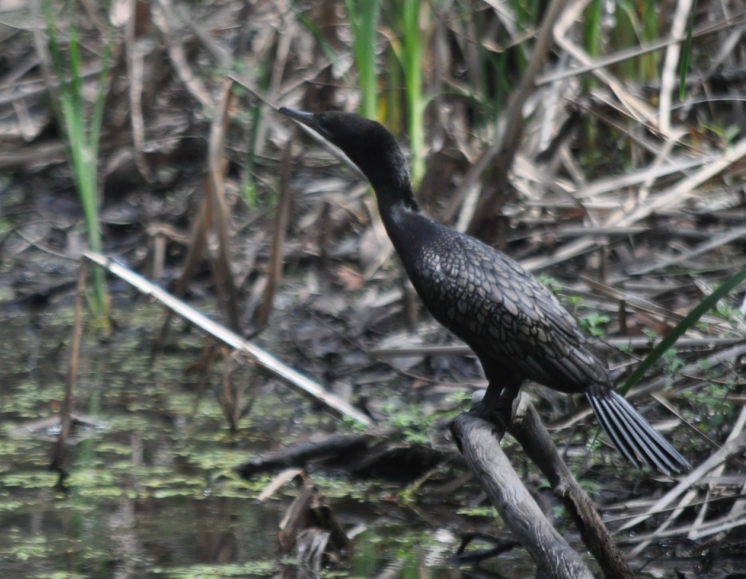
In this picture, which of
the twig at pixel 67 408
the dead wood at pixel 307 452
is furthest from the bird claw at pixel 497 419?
the twig at pixel 67 408

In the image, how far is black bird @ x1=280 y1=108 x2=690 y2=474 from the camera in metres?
2.69

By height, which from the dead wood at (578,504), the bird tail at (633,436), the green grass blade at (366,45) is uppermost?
the green grass blade at (366,45)

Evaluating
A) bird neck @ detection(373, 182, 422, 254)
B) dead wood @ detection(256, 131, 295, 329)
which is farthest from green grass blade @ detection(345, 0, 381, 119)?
bird neck @ detection(373, 182, 422, 254)

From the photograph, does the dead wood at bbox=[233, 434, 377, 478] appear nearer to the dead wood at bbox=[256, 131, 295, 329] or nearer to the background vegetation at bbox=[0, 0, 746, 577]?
the background vegetation at bbox=[0, 0, 746, 577]

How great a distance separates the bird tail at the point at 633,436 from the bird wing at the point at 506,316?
0.07 m

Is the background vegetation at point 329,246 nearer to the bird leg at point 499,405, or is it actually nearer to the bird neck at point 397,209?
the bird leg at point 499,405

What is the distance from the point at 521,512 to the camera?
2186mm

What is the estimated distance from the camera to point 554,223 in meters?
5.15

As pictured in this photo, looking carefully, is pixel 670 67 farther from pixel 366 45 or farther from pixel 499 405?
pixel 499 405

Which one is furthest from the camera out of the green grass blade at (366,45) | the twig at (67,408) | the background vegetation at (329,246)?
Result: the green grass blade at (366,45)

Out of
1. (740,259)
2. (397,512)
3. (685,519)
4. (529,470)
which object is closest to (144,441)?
(397,512)

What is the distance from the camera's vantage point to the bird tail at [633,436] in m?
2.60

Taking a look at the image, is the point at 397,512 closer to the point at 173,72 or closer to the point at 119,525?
the point at 119,525

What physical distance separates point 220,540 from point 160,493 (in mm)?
449
